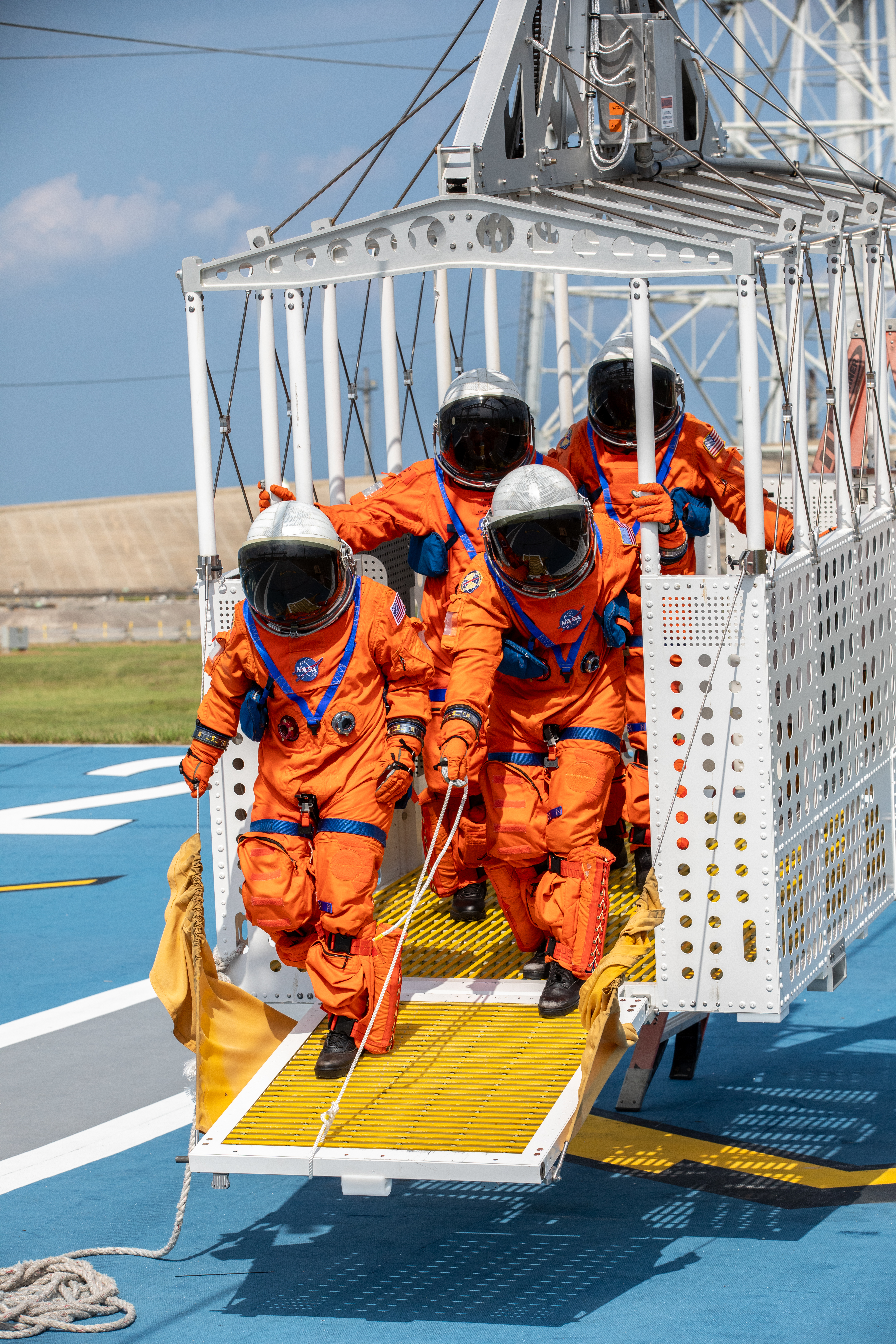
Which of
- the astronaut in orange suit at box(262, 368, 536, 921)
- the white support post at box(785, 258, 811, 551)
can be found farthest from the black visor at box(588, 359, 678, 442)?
the white support post at box(785, 258, 811, 551)

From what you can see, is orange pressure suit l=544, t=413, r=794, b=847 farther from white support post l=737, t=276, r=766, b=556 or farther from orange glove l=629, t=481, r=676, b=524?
white support post l=737, t=276, r=766, b=556

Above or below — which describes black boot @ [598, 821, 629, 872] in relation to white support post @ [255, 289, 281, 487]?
below

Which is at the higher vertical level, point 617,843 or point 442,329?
point 442,329

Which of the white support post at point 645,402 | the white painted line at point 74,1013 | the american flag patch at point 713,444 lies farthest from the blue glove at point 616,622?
the white painted line at point 74,1013

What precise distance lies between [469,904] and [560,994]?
1.28 metres

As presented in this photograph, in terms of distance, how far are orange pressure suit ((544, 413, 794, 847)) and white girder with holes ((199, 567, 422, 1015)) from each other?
1.57m

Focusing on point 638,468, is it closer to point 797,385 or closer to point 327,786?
point 797,385

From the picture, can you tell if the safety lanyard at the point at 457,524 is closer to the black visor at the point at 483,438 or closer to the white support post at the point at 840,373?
the black visor at the point at 483,438

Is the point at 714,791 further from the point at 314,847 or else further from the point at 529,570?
the point at 314,847

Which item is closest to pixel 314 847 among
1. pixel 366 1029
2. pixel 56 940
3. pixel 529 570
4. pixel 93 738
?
pixel 366 1029

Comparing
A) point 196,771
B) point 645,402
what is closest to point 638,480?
point 645,402

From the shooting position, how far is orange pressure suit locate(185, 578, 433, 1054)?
5.92 m

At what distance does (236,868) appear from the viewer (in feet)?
21.3

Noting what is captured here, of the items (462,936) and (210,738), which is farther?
(462,936)
